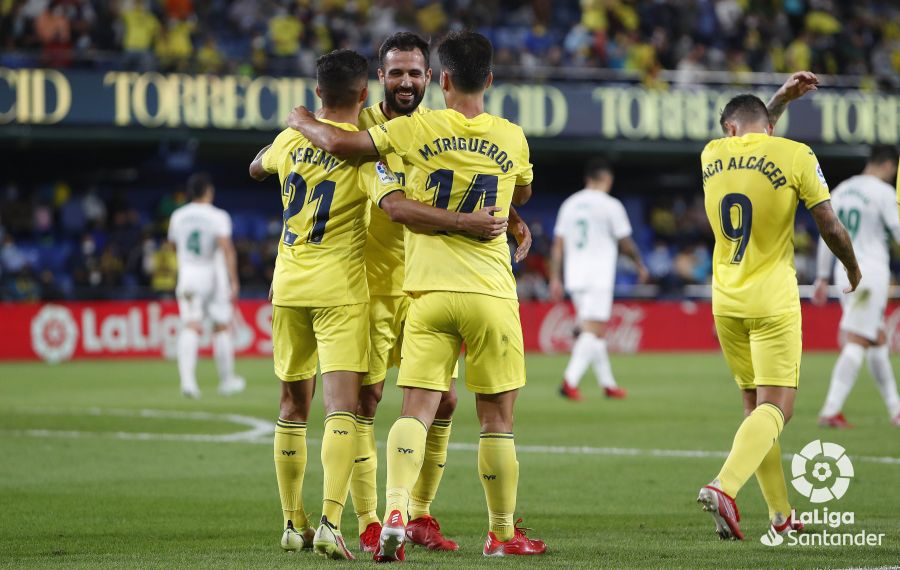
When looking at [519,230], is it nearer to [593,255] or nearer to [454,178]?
[454,178]

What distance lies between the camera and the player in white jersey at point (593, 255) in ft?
50.0

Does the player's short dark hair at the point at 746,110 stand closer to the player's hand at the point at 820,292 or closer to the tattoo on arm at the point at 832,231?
the tattoo on arm at the point at 832,231

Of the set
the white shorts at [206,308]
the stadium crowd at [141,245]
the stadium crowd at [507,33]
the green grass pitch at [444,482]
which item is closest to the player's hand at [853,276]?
the green grass pitch at [444,482]

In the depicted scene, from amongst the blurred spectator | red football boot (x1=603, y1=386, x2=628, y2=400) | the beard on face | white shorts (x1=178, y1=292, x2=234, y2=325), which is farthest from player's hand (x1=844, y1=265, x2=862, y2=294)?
the blurred spectator

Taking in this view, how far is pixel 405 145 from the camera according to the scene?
579 cm

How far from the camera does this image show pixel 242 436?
11336mm

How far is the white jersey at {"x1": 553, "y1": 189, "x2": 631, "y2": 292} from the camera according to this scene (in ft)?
50.2

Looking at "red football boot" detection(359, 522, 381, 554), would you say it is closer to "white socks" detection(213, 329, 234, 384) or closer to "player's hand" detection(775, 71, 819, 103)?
"player's hand" detection(775, 71, 819, 103)

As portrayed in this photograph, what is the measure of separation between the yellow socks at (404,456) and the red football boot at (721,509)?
126 cm

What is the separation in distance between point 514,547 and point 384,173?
1731 millimetres

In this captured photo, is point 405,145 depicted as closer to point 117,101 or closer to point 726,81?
point 117,101

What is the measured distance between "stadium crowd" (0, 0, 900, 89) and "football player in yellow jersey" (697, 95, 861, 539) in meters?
19.0

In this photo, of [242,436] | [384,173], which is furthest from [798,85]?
[242,436]

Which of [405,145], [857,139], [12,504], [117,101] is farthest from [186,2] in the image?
[405,145]
